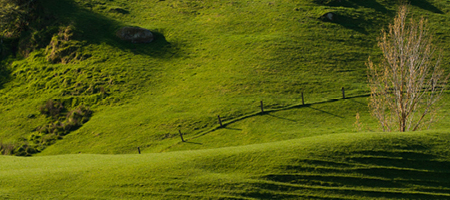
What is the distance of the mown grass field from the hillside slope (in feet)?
0.89

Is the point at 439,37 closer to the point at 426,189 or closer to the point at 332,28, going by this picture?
the point at 332,28

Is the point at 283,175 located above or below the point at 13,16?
below

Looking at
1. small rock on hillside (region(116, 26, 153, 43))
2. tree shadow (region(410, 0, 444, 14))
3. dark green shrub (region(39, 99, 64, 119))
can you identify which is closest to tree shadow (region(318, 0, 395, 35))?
tree shadow (region(410, 0, 444, 14))

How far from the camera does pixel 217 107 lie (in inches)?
1719

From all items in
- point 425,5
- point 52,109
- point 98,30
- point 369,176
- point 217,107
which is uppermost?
point 425,5

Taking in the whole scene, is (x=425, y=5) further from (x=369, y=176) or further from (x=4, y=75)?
(x=4, y=75)

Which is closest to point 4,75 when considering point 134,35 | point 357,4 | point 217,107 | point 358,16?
point 134,35

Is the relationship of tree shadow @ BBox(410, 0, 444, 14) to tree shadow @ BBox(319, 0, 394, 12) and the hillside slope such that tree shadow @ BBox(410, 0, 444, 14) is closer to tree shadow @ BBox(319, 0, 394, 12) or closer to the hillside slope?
the hillside slope

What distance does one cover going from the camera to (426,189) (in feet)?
49.2

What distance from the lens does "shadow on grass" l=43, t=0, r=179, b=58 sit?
60656 millimetres

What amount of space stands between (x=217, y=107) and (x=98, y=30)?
35782 millimetres

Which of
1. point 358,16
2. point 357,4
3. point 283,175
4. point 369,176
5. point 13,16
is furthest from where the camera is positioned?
point 357,4

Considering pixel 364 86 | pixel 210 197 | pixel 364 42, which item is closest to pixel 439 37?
pixel 364 42

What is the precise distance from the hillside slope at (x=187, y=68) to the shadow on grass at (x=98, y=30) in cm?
20
